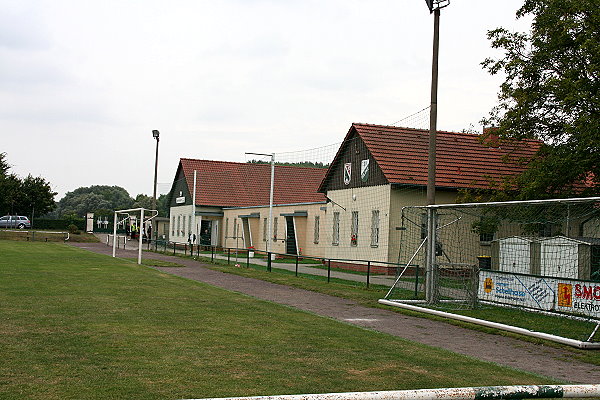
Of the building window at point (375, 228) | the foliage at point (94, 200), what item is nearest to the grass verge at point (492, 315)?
the building window at point (375, 228)

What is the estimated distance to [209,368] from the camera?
28.6ft

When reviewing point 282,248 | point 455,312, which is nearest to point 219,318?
point 455,312

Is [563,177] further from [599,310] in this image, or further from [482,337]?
[482,337]

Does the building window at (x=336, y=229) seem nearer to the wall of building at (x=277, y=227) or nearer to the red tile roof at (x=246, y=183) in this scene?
the wall of building at (x=277, y=227)

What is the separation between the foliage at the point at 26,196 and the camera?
2876 inches

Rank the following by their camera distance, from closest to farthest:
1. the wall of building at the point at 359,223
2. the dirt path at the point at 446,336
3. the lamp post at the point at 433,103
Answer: the dirt path at the point at 446,336, the lamp post at the point at 433,103, the wall of building at the point at 359,223

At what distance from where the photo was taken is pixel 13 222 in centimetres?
7544

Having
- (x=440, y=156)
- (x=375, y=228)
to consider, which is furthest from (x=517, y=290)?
(x=440, y=156)

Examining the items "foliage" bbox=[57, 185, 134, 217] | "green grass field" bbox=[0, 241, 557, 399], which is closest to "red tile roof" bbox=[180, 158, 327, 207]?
"green grass field" bbox=[0, 241, 557, 399]

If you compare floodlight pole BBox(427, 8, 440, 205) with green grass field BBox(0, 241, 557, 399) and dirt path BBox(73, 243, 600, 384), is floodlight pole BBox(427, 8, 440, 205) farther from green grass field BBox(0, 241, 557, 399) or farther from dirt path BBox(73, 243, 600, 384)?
green grass field BBox(0, 241, 557, 399)

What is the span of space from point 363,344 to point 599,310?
17.6 feet

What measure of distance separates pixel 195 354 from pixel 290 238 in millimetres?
34971

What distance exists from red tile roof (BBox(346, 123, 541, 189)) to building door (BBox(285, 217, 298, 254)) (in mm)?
11126

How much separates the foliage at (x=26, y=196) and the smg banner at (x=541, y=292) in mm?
63589
